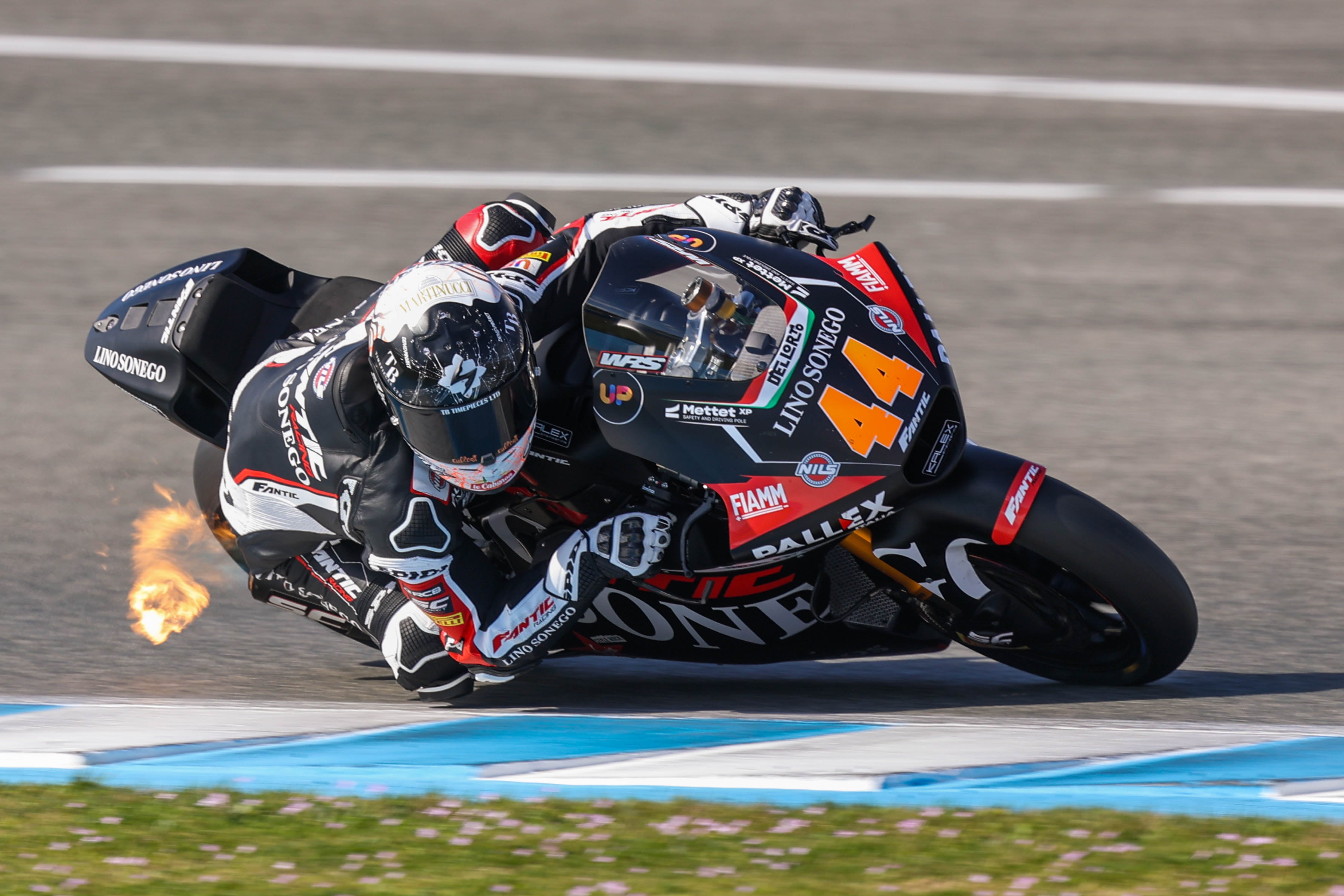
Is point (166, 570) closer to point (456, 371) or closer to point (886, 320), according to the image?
point (456, 371)

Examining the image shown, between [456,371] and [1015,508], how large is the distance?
1.30m

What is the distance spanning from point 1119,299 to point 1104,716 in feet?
12.9

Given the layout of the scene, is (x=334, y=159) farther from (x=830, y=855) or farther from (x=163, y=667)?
(x=830, y=855)

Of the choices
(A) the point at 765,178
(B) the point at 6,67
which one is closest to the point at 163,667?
(A) the point at 765,178

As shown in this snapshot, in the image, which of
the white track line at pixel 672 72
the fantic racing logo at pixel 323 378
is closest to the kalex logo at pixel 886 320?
the fantic racing logo at pixel 323 378

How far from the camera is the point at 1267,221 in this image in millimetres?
8938

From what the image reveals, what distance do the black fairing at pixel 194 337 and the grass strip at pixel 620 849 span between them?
1.24 m

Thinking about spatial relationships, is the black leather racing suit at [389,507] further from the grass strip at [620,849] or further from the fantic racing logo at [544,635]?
the grass strip at [620,849]

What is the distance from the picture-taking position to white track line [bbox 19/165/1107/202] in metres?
9.34

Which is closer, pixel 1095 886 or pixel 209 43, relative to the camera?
pixel 1095 886

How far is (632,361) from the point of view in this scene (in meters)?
4.05

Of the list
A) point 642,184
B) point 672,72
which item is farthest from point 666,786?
point 672,72

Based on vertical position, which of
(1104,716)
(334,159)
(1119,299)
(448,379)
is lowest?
(1104,716)

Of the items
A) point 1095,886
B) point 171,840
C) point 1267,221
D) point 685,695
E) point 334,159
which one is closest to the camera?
point 1095,886
